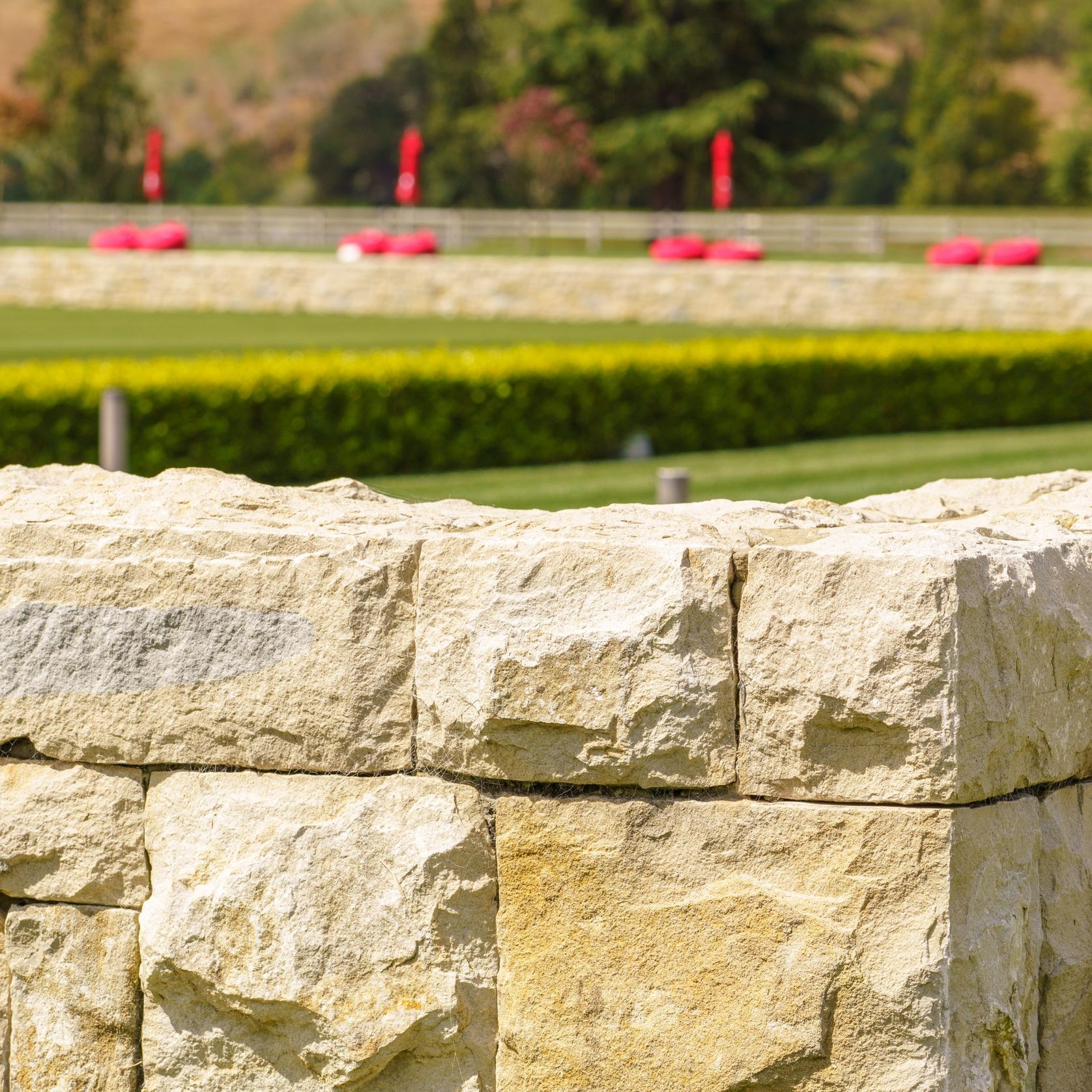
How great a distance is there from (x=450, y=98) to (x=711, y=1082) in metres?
52.3

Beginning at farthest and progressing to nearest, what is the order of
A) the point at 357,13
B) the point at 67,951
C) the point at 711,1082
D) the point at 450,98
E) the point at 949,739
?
the point at 357,13 < the point at 450,98 < the point at 67,951 < the point at 711,1082 < the point at 949,739

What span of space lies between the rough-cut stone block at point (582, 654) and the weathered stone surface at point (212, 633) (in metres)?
0.09

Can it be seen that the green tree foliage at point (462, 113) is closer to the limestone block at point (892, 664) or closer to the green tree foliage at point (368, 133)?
the green tree foliage at point (368, 133)

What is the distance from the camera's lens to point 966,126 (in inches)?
1971

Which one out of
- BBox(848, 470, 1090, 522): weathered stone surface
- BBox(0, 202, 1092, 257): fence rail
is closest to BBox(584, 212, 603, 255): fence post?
BBox(0, 202, 1092, 257): fence rail

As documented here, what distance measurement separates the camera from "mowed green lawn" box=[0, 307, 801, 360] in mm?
15797

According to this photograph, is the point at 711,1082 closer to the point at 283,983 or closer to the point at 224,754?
the point at 283,983

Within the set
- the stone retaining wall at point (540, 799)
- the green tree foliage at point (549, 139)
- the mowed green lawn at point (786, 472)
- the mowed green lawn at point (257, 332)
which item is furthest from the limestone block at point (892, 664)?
the green tree foliage at point (549, 139)

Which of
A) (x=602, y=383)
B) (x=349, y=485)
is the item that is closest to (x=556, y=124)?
(x=602, y=383)

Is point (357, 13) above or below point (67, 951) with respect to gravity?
above

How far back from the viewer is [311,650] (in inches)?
97.0

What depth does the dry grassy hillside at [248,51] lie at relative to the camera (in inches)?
3469

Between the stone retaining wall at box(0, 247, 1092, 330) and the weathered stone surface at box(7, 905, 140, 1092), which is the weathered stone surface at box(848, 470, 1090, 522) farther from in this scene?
the stone retaining wall at box(0, 247, 1092, 330)

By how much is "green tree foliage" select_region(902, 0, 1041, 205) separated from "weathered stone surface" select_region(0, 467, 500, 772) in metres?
50.6
